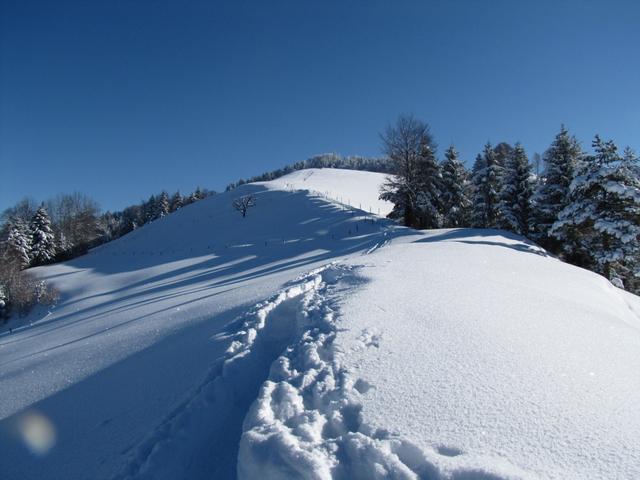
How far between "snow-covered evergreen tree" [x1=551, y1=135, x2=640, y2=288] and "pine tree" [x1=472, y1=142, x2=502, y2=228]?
10693 millimetres

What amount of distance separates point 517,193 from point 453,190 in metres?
5.80

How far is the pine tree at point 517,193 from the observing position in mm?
23547

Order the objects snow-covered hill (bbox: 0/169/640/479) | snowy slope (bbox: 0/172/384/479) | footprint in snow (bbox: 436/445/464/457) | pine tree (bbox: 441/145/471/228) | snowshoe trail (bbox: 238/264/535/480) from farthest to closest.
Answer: pine tree (bbox: 441/145/471/228)
snowy slope (bbox: 0/172/384/479)
snow-covered hill (bbox: 0/169/640/479)
footprint in snow (bbox: 436/445/464/457)
snowshoe trail (bbox: 238/264/535/480)

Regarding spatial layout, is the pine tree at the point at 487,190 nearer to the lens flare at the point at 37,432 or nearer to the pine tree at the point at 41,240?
the lens flare at the point at 37,432

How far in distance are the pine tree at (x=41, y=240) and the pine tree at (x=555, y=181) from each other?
5389 centimetres

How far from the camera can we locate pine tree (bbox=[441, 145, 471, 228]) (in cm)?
2880

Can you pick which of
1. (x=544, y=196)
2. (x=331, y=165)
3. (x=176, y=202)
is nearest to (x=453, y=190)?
(x=544, y=196)

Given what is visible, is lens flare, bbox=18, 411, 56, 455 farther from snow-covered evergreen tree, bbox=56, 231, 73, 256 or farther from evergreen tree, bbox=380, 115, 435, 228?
snow-covered evergreen tree, bbox=56, 231, 73, 256

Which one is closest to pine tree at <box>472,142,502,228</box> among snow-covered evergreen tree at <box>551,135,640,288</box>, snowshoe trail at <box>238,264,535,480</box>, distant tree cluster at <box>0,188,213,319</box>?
snow-covered evergreen tree at <box>551,135,640,288</box>

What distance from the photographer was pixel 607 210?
15.2 metres

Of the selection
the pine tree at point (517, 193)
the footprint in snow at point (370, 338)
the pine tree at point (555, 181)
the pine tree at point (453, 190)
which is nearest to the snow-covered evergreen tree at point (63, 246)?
the pine tree at point (453, 190)

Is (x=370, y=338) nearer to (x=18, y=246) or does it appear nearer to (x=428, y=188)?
(x=428, y=188)

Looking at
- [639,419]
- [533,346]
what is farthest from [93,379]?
[639,419]

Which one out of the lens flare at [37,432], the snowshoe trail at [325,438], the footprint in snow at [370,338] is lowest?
the lens flare at [37,432]
